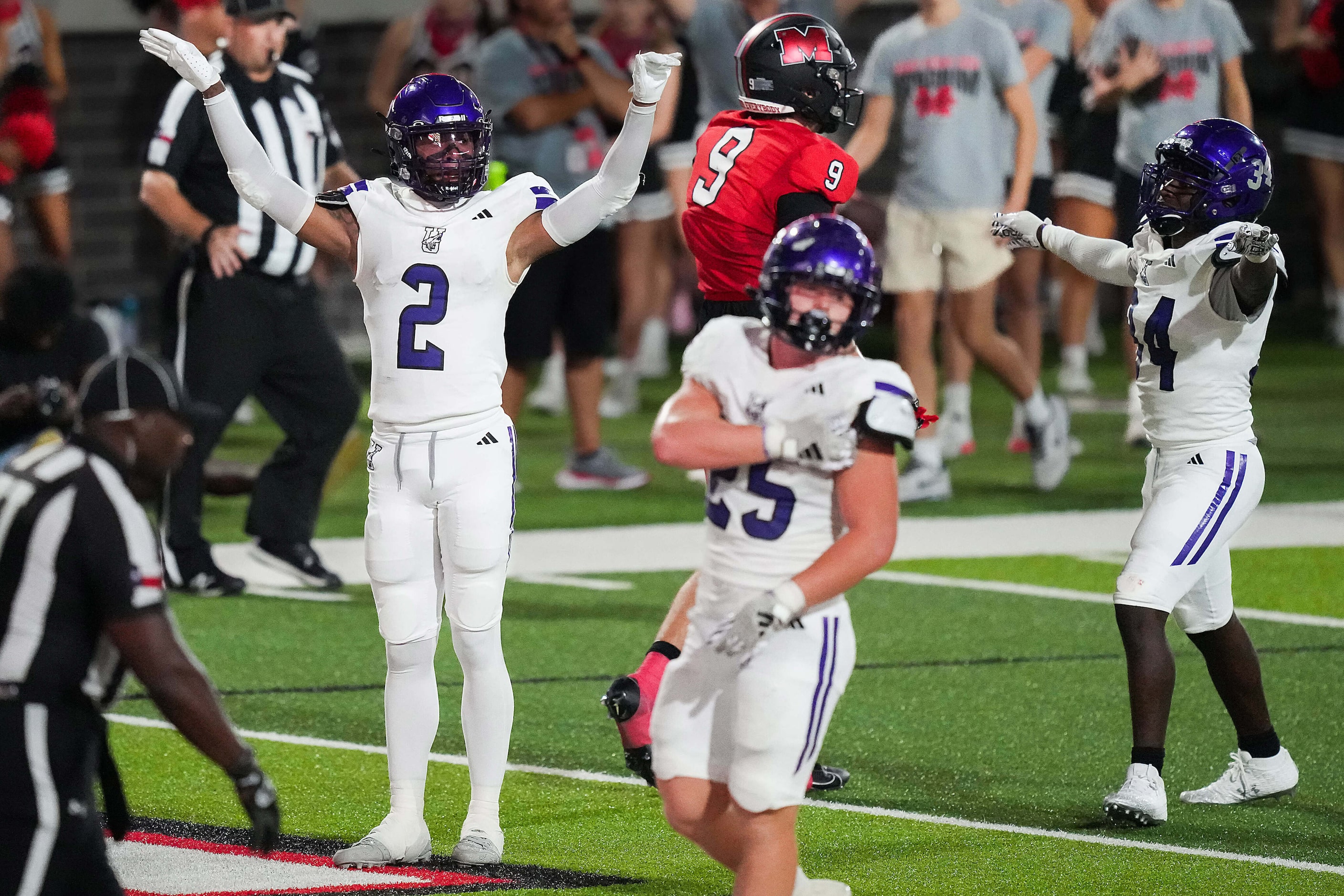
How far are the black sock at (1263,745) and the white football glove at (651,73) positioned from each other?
7.77ft

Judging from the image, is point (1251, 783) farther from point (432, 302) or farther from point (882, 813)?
point (432, 302)

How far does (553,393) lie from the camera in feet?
45.2

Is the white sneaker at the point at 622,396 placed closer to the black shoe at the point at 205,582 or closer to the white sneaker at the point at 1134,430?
the white sneaker at the point at 1134,430

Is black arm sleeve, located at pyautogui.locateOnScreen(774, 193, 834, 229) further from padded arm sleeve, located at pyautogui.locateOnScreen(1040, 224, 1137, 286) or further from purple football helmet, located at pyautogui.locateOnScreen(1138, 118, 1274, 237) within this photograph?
purple football helmet, located at pyautogui.locateOnScreen(1138, 118, 1274, 237)

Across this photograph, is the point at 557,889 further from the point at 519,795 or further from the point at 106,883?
the point at 106,883

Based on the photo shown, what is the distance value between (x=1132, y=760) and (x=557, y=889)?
5.28 feet

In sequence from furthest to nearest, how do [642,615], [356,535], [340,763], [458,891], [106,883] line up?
[356,535]
[642,615]
[340,763]
[458,891]
[106,883]

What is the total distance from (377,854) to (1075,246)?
8.35 ft

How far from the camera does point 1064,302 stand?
13.0 metres

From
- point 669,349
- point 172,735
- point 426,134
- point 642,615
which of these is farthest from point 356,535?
point 669,349

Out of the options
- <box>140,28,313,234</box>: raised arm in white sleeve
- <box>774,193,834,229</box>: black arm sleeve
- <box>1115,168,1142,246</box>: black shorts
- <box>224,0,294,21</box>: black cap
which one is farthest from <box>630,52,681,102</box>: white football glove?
<box>1115,168,1142,246</box>: black shorts

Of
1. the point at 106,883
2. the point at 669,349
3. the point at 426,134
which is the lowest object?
the point at 669,349

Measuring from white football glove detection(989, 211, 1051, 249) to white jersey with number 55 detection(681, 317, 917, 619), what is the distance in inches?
70.7

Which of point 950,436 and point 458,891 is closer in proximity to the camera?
point 458,891
